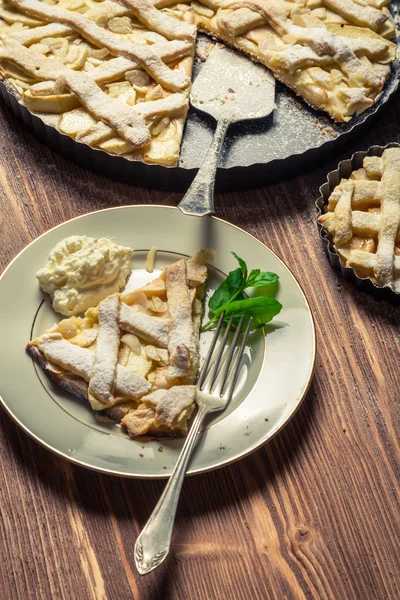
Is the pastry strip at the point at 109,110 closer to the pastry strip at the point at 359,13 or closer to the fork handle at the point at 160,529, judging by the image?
the pastry strip at the point at 359,13

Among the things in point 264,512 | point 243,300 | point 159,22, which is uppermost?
point 159,22

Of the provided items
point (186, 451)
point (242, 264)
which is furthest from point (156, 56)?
point (186, 451)

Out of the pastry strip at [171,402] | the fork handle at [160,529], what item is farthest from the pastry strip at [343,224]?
the fork handle at [160,529]

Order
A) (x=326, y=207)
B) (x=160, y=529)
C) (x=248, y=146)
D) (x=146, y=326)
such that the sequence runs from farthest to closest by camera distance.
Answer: (x=248, y=146) < (x=326, y=207) < (x=146, y=326) < (x=160, y=529)

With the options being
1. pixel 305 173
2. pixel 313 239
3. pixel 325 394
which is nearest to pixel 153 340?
pixel 325 394

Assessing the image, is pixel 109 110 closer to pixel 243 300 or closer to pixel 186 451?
pixel 243 300

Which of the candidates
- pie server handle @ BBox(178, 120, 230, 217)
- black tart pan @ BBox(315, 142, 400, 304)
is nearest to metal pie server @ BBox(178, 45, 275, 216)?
pie server handle @ BBox(178, 120, 230, 217)

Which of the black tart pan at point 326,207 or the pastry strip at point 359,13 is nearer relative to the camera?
the black tart pan at point 326,207
